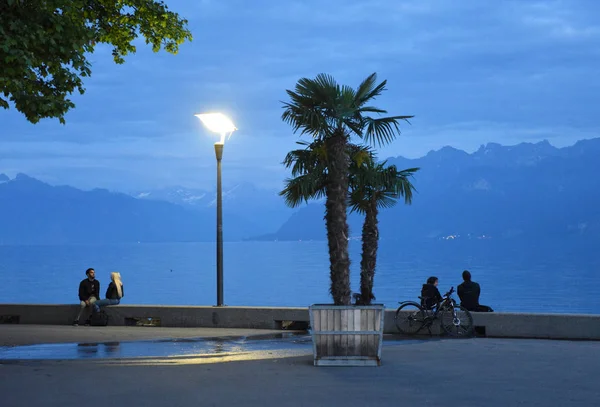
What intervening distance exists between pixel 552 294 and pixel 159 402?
12034cm

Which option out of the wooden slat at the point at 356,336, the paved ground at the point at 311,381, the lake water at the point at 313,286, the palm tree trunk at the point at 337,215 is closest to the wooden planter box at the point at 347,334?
the wooden slat at the point at 356,336

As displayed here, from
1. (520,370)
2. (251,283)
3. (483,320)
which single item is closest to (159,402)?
(520,370)

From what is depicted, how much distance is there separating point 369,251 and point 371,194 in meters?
2.28

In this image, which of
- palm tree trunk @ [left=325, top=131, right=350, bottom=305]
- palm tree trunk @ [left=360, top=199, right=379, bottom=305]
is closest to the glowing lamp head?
palm tree trunk @ [left=325, top=131, right=350, bottom=305]

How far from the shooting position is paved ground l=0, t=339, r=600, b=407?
9.04 m

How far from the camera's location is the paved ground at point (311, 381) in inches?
356

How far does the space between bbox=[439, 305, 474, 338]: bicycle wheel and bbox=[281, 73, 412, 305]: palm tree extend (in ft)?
12.4

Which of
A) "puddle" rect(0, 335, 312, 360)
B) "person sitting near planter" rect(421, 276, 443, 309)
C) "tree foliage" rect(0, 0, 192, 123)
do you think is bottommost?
"puddle" rect(0, 335, 312, 360)

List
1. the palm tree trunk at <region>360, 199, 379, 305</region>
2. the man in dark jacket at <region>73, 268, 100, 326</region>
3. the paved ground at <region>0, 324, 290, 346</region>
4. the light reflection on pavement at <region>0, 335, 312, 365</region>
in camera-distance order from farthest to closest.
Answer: the palm tree trunk at <region>360, 199, 379, 305</region> < the man in dark jacket at <region>73, 268, 100, 326</region> < the paved ground at <region>0, 324, 290, 346</region> < the light reflection on pavement at <region>0, 335, 312, 365</region>

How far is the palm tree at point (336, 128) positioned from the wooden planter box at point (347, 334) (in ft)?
4.18

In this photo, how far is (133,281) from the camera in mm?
154750

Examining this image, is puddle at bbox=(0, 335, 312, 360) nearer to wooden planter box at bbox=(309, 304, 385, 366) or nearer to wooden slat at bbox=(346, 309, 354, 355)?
wooden planter box at bbox=(309, 304, 385, 366)

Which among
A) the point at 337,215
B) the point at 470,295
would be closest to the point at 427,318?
the point at 470,295

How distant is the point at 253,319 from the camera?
1862 centimetres
